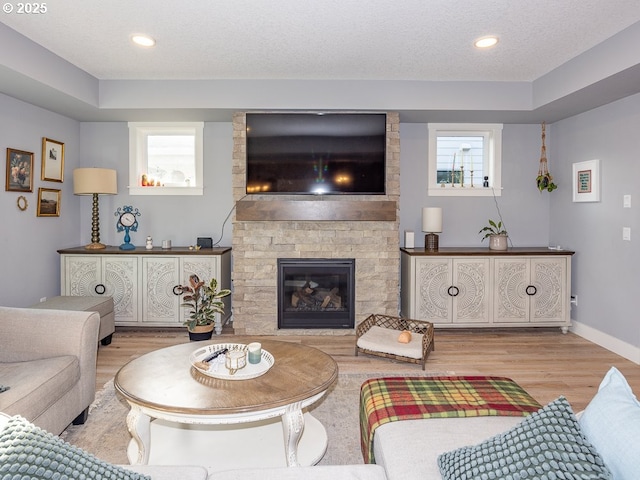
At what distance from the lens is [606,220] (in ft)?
13.1

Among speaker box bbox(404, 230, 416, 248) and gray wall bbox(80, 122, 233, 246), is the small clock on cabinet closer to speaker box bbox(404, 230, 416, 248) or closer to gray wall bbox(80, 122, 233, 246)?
gray wall bbox(80, 122, 233, 246)

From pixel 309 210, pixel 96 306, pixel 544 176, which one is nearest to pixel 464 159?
pixel 544 176

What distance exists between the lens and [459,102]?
4.14 meters

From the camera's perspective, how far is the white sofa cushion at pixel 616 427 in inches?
39.8

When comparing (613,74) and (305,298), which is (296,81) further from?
(613,74)

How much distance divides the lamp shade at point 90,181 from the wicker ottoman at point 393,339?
2.98m

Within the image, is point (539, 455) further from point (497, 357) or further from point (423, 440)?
point (497, 357)

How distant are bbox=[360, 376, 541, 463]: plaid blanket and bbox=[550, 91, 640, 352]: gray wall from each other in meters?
2.46

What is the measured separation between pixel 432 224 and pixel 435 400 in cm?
287

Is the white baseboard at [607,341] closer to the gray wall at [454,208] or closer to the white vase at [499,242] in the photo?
the gray wall at [454,208]

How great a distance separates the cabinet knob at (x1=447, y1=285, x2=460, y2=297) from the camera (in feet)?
14.3

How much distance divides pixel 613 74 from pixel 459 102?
1310 mm

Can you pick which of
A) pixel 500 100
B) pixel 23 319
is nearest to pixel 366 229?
pixel 500 100

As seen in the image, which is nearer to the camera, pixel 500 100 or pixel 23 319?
pixel 23 319
